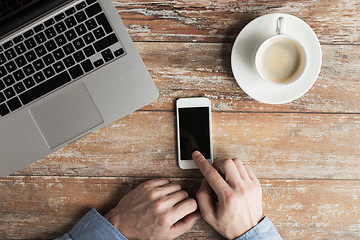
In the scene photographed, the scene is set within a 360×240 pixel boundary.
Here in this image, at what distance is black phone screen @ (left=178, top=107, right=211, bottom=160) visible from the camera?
875mm

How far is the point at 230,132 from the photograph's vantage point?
889 millimetres

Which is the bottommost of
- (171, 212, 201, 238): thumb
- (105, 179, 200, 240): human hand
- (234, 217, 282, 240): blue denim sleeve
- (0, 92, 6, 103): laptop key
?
(234, 217, 282, 240): blue denim sleeve

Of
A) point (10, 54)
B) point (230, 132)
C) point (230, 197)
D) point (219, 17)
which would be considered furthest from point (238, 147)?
point (10, 54)

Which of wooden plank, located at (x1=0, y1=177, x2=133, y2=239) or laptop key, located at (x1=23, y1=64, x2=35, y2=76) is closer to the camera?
laptop key, located at (x1=23, y1=64, x2=35, y2=76)

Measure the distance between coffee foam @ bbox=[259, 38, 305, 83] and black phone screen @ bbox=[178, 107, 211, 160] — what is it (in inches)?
8.0

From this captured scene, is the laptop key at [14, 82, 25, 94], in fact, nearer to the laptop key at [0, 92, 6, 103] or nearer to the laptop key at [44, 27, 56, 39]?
the laptop key at [0, 92, 6, 103]

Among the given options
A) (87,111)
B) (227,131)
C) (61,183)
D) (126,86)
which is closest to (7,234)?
(61,183)

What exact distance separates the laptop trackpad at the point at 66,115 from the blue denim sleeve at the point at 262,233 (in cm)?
52

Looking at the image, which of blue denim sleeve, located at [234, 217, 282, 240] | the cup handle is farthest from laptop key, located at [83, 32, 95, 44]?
blue denim sleeve, located at [234, 217, 282, 240]

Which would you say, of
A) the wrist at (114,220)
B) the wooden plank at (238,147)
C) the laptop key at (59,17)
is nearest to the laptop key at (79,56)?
the laptop key at (59,17)

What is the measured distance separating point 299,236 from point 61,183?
741 millimetres

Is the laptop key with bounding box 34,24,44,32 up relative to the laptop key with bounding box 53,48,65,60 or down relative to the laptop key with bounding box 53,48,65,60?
up

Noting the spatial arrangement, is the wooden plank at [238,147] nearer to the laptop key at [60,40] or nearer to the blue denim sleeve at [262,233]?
the blue denim sleeve at [262,233]

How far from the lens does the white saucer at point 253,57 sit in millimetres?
808
